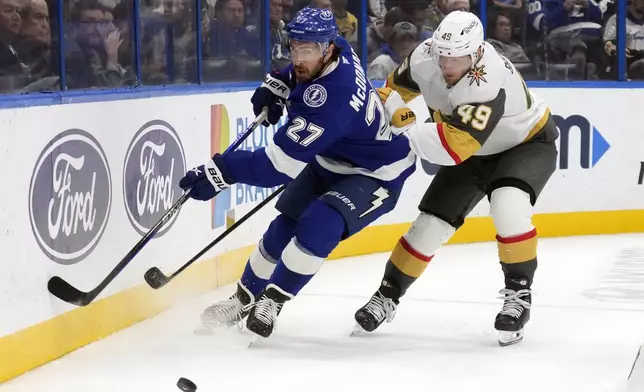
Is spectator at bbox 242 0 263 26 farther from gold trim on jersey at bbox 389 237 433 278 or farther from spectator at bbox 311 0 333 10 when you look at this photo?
gold trim on jersey at bbox 389 237 433 278

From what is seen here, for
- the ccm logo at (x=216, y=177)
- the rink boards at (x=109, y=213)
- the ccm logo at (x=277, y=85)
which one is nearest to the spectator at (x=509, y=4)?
the rink boards at (x=109, y=213)

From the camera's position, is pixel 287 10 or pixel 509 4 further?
pixel 509 4

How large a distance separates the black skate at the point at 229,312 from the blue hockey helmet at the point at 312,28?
930 mm

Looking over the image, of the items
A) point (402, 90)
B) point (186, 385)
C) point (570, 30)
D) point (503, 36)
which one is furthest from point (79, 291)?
point (570, 30)

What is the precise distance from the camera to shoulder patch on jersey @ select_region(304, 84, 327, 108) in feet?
11.6

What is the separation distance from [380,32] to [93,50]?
2.29 meters

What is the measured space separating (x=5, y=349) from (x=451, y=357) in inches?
53.9

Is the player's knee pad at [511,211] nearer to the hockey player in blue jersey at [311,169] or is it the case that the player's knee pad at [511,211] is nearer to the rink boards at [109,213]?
the hockey player in blue jersey at [311,169]

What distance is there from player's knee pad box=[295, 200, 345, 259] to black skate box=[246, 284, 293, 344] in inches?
7.2

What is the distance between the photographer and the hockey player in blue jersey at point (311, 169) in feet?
11.6

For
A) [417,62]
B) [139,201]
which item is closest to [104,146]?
[139,201]

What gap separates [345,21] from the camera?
594 centimetres

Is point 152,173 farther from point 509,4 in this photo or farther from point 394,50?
point 509,4

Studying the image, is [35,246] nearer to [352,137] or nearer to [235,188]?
[352,137]
